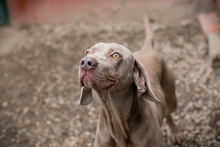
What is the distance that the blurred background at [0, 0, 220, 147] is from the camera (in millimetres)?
4258

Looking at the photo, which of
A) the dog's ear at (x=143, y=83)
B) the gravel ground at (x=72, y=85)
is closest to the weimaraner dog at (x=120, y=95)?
the dog's ear at (x=143, y=83)

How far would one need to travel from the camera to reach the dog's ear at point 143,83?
2406 millimetres

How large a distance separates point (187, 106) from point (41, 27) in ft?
17.0

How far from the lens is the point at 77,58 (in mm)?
6086

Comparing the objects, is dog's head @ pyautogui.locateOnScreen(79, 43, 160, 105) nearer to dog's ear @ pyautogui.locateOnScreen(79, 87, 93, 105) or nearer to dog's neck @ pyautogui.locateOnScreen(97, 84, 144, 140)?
dog's neck @ pyautogui.locateOnScreen(97, 84, 144, 140)

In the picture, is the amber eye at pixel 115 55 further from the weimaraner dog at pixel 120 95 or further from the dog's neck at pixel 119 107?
the dog's neck at pixel 119 107

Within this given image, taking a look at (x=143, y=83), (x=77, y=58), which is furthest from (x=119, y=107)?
(x=77, y=58)

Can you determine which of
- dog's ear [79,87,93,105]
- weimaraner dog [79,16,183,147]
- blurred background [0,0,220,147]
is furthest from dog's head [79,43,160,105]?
blurred background [0,0,220,147]

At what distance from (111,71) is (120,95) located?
37 centimetres

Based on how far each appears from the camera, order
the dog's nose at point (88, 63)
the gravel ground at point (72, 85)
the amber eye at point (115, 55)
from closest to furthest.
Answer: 1. the dog's nose at point (88, 63)
2. the amber eye at point (115, 55)
3. the gravel ground at point (72, 85)

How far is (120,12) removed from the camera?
279 inches

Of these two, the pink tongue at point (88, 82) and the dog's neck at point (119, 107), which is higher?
the pink tongue at point (88, 82)

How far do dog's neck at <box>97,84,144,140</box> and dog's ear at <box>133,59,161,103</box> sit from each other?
0.13m

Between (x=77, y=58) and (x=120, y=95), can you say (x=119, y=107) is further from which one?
(x=77, y=58)
